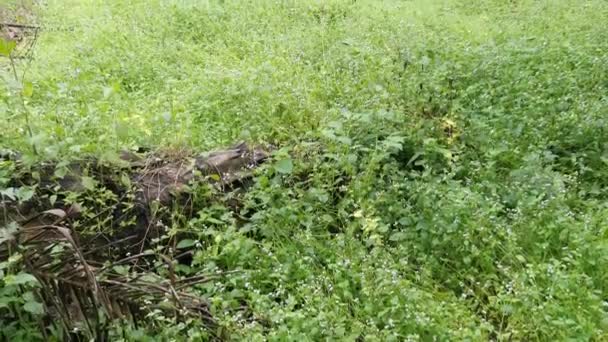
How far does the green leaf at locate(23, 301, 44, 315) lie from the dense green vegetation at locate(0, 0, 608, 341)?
222 millimetres

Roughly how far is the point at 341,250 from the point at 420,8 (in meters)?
5.05

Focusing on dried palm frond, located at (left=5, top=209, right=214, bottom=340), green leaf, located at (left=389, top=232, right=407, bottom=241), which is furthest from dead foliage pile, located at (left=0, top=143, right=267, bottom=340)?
green leaf, located at (left=389, top=232, right=407, bottom=241)

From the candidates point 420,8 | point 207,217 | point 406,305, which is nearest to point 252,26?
point 420,8

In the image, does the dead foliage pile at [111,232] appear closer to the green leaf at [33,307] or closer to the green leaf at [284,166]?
the green leaf at [33,307]

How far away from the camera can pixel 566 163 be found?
3568mm

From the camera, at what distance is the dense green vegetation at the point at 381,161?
250 cm

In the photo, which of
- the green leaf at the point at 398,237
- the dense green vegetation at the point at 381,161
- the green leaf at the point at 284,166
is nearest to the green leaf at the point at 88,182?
the dense green vegetation at the point at 381,161

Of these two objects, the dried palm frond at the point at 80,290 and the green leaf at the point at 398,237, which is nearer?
the dried palm frond at the point at 80,290

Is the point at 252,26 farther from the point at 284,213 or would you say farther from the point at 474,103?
the point at 284,213

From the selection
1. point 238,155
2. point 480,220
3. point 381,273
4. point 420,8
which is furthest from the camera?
point 420,8

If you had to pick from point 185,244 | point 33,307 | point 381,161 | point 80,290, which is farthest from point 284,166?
point 33,307

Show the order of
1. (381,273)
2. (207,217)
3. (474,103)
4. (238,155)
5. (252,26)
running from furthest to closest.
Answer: (252,26)
(474,103)
(238,155)
(207,217)
(381,273)

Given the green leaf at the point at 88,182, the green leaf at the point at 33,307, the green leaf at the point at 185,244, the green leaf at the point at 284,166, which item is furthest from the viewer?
the green leaf at the point at 284,166

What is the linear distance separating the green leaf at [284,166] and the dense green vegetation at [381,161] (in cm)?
4
